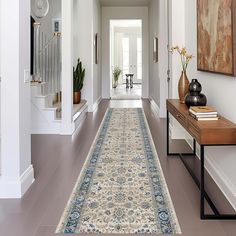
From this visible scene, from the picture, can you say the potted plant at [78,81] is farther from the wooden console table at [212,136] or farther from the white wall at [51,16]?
the wooden console table at [212,136]

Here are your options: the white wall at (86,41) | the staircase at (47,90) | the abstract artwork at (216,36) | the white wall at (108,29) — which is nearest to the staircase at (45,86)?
the staircase at (47,90)

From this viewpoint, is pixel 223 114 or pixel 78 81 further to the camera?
pixel 78 81

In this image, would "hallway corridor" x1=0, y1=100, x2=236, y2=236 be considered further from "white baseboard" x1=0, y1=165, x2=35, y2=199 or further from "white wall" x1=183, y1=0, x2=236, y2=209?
"white wall" x1=183, y1=0, x2=236, y2=209

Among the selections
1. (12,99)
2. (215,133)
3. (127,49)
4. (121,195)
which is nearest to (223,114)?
(215,133)

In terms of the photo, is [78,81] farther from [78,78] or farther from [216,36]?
[216,36]

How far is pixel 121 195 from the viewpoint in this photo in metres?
3.07

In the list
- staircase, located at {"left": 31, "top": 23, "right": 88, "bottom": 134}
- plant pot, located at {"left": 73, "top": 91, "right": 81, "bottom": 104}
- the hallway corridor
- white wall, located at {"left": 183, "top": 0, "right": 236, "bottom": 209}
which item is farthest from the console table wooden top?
plant pot, located at {"left": 73, "top": 91, "right": 81, "bottom": 104}

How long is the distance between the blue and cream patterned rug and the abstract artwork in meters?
1.27

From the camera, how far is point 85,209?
2.75 metres

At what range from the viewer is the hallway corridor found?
2436 millimetres

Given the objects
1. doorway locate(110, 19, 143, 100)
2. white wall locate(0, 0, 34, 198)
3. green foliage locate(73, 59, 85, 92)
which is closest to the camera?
white wall locate(0, 0, 34, 198)

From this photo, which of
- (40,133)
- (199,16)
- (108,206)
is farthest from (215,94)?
(40,133)

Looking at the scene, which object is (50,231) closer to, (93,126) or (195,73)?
(195,73)

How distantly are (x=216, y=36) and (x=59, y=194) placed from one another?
2.10 meters
